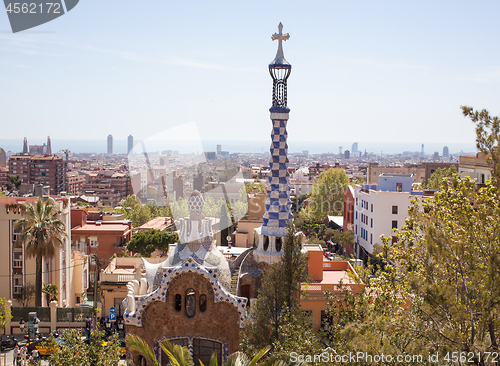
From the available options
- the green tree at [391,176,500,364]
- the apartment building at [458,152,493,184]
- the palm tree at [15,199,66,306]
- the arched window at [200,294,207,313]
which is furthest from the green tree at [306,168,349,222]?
the green tree at [391,176,500,364]

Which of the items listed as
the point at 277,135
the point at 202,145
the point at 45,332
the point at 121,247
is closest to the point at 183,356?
the point at 277,135

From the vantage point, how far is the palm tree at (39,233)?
61.0 ft

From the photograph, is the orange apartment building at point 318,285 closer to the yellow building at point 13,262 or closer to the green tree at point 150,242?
the yellow building at point 13,262

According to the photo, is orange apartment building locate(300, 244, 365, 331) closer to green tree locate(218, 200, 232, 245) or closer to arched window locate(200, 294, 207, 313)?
arched window locate(200, 294, 207, 313)

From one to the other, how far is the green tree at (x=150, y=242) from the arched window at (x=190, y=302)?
53.2 ft

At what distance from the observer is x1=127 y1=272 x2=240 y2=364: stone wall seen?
1126 centimetres

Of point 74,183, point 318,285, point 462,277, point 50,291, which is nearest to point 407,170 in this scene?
point 74,183

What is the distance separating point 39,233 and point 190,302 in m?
9.68

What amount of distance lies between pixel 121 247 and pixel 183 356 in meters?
22.4

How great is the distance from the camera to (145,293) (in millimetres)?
12203

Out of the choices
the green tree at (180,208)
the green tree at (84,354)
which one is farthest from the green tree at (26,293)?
the green tree at (84,354)

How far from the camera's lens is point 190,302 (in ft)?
38.1

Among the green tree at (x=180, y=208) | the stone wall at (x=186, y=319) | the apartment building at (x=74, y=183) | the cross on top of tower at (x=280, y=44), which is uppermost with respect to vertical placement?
the cross on top of tower at (x=280, y=44)

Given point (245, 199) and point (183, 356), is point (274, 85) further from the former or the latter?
point (245, 199)
